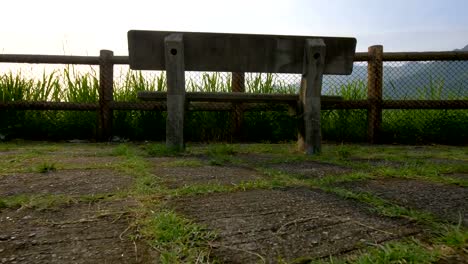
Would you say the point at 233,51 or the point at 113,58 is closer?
the point at 233,51

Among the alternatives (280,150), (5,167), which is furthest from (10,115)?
(280,150)

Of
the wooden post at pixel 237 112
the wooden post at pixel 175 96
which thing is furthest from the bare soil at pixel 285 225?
the wooden post at pixel 237 112

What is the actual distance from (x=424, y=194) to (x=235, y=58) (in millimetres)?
2262

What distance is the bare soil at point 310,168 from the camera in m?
2.48

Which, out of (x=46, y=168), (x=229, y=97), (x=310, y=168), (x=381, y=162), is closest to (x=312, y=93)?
(x=229, y=97)

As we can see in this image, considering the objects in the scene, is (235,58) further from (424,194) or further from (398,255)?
(398,255)

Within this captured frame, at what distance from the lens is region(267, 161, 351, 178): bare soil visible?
8.14 ft

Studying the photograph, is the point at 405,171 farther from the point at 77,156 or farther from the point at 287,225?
the point at 77,156

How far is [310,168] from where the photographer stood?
2.74 meters

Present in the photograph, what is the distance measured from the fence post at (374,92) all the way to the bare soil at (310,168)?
2775 mm

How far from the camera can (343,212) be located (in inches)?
61.3

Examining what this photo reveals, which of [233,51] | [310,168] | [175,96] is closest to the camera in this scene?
[310,168]

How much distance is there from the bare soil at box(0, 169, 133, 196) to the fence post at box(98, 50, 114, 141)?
119 inches

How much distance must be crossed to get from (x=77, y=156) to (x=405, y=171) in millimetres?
2513
